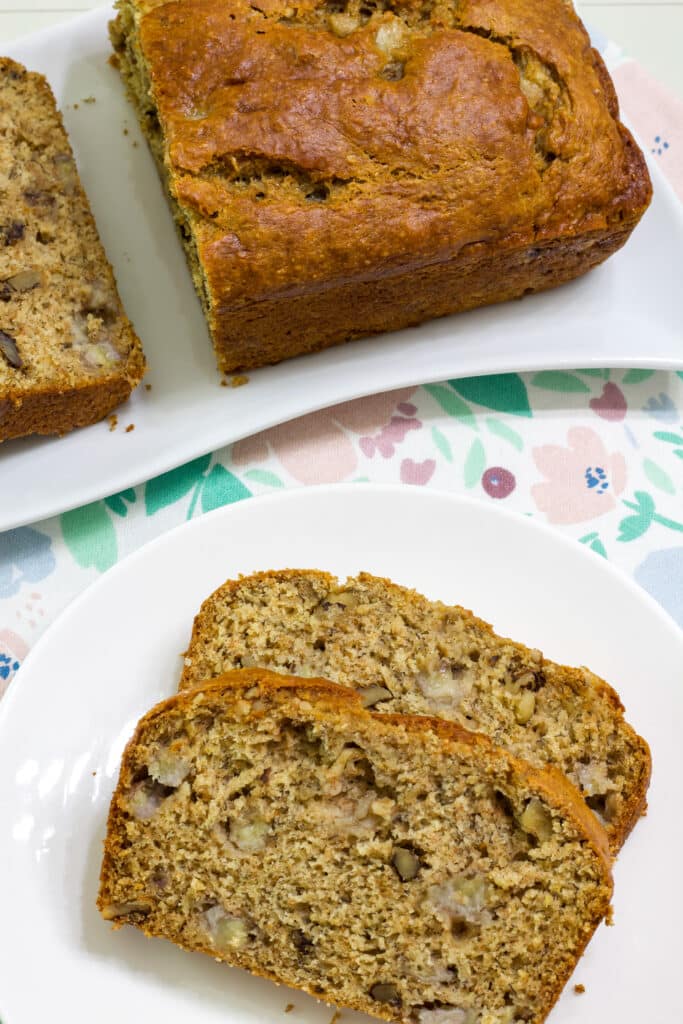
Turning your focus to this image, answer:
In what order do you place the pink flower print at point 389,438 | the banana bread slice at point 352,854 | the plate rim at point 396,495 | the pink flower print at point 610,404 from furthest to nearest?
the pink flower print at point 610,404 → the pink flower print at point 389,438 → the plate rim at point 396,495 → the banana bread slice at point 352,854

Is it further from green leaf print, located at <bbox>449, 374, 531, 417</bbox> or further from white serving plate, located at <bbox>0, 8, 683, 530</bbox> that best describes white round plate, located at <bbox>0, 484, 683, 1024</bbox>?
green leaf print, located at <bbox>449, 374, 531, 417</bbox>

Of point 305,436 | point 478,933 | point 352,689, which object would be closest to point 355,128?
point 305,436

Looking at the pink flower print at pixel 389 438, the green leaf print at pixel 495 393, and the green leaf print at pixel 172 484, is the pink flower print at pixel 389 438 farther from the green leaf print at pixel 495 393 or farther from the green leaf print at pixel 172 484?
the green leaf print at pixel 172 484

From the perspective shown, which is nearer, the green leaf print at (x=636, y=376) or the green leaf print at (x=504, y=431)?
the green leaf print at (x=504, y=431)

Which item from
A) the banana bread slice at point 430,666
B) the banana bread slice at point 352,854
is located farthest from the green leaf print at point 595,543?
the banana bread slice at point 352,854

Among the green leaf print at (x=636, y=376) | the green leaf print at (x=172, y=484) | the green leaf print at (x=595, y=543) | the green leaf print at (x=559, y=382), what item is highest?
the green leaf print at (x=636, y=376)

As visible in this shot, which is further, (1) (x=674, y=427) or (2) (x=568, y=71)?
(1) (x=674, y=427)

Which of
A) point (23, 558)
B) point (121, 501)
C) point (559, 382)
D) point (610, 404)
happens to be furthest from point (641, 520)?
point (23, 558)

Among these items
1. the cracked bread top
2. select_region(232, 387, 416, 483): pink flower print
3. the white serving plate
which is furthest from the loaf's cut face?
select_region(232, 387, 416, 483): pink flower print

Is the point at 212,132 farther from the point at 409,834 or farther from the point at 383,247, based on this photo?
the point at 409,834
